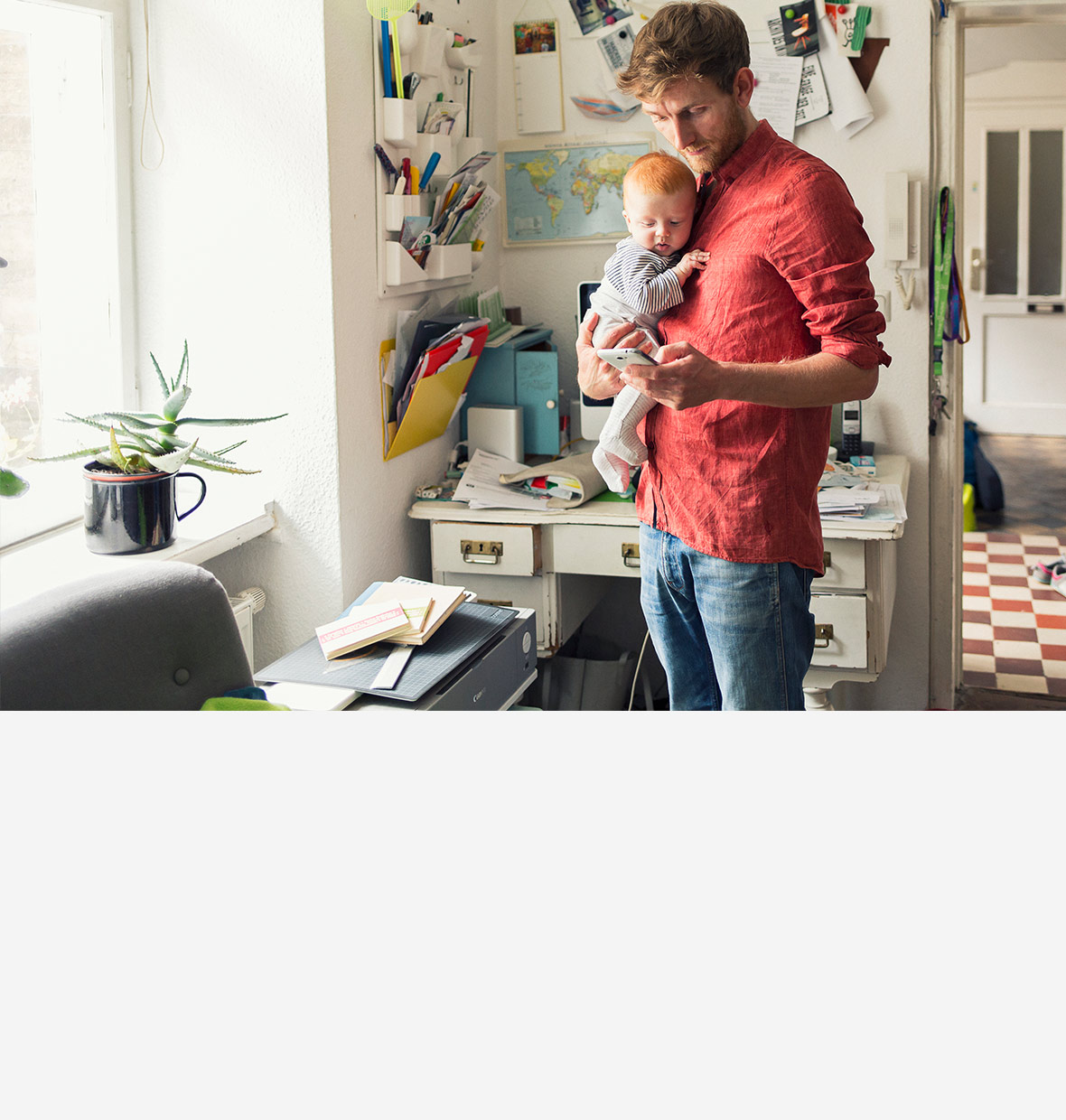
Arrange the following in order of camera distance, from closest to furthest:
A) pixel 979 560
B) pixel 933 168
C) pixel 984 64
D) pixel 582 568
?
pixel 582 568 → pixel 933 168 → pixel 979 560 → pixel 984 64

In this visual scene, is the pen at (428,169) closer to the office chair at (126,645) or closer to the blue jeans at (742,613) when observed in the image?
the blue jeans at (742,613)

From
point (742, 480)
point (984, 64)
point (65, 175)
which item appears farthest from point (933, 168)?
point (984, 64)

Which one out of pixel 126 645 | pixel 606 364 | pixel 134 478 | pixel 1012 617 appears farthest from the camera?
pixel 1012 617

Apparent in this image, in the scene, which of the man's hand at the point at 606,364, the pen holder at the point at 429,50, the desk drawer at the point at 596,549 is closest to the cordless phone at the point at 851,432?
the desk drawer at the point at 596,549

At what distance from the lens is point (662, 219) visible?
123 cm

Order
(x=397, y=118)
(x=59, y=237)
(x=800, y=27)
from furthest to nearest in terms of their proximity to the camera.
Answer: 1. (x=800, y=27)
2. (x=397, y=118)
3. (x=59, y=237)

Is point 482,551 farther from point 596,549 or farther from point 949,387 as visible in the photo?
point 949,387

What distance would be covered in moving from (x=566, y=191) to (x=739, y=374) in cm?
154

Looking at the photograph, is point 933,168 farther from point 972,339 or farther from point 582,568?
point 972,339

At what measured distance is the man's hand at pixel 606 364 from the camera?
3.77 ft

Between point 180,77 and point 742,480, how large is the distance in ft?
3.88

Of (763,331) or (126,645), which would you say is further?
(763,331)

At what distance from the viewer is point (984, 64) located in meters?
5.58

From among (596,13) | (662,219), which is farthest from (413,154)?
(662,219)
